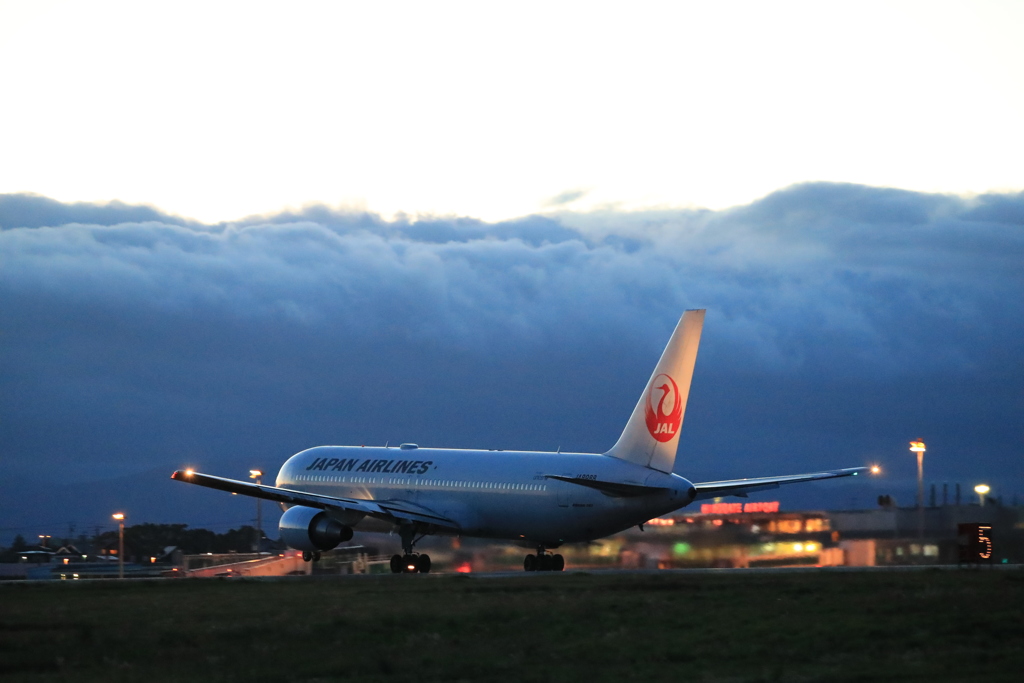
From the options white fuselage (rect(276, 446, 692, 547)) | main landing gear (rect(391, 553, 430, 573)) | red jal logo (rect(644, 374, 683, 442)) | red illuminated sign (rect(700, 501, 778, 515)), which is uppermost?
red jal logo (rect(644, 374, 683, 442))

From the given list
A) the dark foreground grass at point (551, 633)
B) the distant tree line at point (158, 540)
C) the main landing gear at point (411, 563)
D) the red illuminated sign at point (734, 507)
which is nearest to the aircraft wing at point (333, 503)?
the main landing gear at point (411, 563)

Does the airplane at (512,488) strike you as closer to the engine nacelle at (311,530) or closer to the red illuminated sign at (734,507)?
the engine nacelle at (311,530)

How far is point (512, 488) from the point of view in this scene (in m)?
49.2

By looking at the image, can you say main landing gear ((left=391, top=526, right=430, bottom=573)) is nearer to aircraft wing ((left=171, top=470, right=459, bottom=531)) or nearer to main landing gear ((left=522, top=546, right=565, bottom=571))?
aircraft wing ((left=171, top=470, right=459, bottom=531))

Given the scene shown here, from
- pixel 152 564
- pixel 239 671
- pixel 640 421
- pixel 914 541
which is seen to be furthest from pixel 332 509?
pixel 152 564

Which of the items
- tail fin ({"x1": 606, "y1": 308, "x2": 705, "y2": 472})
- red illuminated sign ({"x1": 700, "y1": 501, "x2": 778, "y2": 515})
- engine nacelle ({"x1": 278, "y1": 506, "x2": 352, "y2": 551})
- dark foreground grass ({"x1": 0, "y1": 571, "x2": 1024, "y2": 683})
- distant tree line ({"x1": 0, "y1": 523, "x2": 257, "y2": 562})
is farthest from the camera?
distant tree line ({"x1": 0, "y1": 523, "x2": 257, "y2": 562})

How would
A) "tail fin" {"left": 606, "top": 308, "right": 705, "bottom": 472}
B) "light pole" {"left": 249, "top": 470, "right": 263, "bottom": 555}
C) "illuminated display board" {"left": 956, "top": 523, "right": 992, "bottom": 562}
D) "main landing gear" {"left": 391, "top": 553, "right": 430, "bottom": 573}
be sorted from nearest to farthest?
"illuminated display board" {"left": 956, "top": 523, "right": 992, "bottom": 562}, "tail fin" {"left": 606, "top": 308, "right": 705, "bottom": 472}, "main landing gear" {"left": 391, "top": 553, "right": 430, "bottom": 573}, "light pole" {"left": 249, "top": 470, "right": 263, "bottom": 555}

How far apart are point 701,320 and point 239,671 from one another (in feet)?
92.3

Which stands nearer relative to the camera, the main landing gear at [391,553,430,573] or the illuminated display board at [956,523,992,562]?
the illuminated display board at [956,523,992,562]

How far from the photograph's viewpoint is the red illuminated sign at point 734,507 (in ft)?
176

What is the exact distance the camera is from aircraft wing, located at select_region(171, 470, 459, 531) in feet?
157

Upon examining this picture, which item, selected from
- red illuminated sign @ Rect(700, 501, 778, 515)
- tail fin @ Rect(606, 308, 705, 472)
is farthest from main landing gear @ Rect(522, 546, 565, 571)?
red illuminated sign @ Rect(700, 501, 778, 515)

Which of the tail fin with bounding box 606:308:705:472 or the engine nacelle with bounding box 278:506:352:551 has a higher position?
the tail fin with bounding box 606:308:705:472

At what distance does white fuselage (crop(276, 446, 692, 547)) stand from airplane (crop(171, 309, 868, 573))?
0.16 ft
